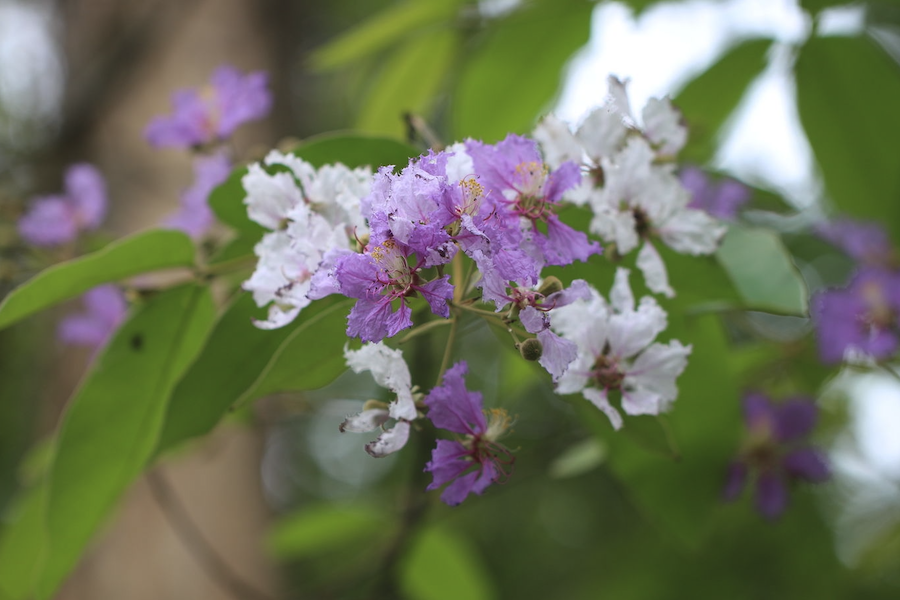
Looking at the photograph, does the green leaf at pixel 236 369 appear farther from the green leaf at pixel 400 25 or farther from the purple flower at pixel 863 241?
the purple flower at pixel 863 241

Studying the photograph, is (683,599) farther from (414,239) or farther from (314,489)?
(314,489)

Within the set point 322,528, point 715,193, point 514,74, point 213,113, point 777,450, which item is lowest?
point 322,528

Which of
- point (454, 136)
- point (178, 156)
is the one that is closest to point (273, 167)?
point (454, 136)

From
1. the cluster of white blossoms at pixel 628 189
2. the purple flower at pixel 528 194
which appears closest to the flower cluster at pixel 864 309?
the cluster of white blossoms at pixel 628 189

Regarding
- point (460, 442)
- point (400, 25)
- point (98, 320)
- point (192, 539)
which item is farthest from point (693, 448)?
point (192, 539)

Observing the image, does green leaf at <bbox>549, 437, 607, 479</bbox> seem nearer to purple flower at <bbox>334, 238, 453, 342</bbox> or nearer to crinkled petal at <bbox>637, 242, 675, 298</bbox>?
crinkled petal at <bbox>637, 242, 675, 298</bbox>

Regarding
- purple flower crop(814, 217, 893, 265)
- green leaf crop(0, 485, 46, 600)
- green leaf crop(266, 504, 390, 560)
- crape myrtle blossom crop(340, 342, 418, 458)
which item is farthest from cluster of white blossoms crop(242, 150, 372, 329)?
green leaf crop(266, 504, 390, 560)

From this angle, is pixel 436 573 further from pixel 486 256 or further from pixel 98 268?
pixel 486 256
